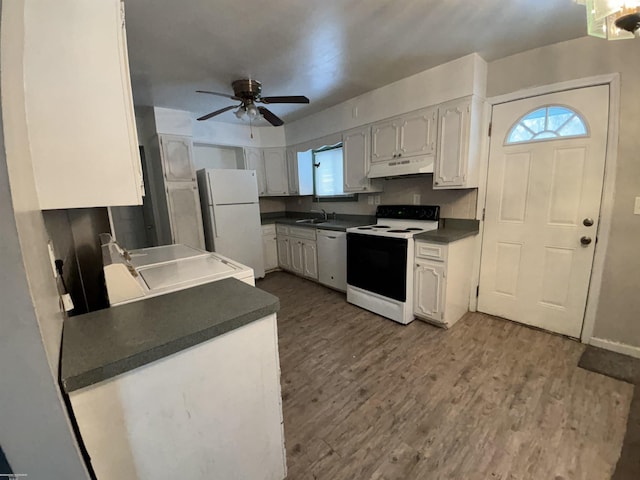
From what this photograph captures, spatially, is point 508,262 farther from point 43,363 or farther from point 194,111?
point 194,111

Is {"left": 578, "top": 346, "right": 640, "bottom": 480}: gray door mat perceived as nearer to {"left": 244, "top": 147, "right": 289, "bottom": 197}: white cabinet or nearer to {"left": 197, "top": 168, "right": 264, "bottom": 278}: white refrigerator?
{"left": 197, "top": 168, "right": 264, "bottom": 278}: white refrigerator

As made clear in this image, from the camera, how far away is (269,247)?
445 centimetres

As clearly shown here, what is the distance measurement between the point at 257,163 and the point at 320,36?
275 centimetres

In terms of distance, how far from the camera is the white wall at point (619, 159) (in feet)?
6.25

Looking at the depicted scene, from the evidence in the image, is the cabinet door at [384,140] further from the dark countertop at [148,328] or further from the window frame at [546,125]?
the dark countertop at [148,328]

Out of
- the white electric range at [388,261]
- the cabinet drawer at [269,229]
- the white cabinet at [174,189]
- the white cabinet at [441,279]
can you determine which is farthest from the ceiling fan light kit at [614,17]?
the cabinet drawer at [269,229]

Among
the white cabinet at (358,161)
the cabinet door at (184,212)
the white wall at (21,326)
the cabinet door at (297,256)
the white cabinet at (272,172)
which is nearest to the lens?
the white wall at (21,326)

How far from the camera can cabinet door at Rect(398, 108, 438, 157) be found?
259cm

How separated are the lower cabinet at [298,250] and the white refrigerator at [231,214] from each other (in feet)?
1.38

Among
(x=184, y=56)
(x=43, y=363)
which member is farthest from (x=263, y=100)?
(x=43, y=363)

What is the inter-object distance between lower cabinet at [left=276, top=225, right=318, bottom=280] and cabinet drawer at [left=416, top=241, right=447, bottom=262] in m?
1.54

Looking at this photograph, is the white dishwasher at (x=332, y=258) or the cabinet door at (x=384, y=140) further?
Answer: the white dishwasher at (x=332, y=258)

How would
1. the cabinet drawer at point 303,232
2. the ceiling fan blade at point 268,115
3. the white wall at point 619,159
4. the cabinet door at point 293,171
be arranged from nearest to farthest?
the white wall at point 619,159
the ceiling fan blade at point 268,115
the cabinet drawer at point 303,232
the cabinet door at point 293,171

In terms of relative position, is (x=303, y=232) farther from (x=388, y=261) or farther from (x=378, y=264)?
(x=388, y=261)
